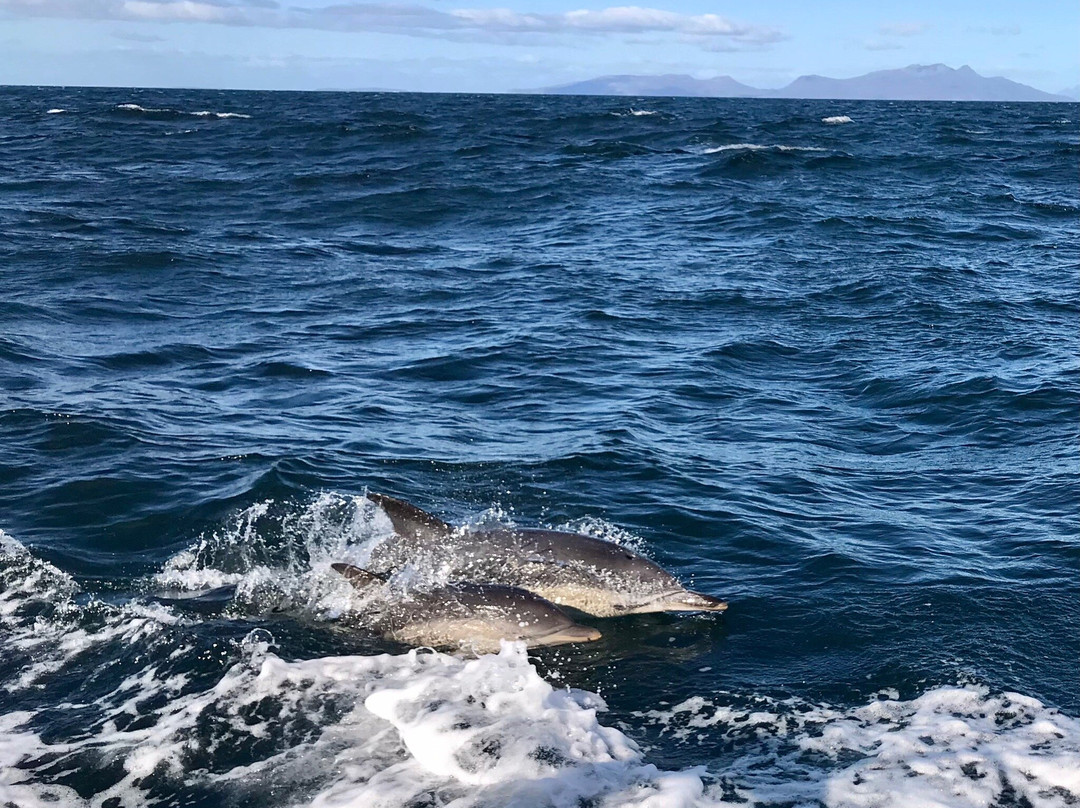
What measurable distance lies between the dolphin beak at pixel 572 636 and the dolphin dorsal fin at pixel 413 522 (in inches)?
55.2

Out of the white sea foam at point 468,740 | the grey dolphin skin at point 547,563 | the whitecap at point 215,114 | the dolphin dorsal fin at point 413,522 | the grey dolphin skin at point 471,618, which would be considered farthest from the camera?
the whitecap at point 215,114

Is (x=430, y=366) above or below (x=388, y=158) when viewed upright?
below

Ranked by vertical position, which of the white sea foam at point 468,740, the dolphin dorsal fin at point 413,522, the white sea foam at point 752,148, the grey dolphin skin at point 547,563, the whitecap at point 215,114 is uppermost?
the whitecap at point 215,114

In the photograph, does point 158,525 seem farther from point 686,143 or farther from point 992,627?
point 686,143

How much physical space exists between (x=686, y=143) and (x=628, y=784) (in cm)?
4421

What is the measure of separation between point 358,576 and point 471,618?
0.98m

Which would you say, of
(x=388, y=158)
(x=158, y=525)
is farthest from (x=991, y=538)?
(x=388, y=158)

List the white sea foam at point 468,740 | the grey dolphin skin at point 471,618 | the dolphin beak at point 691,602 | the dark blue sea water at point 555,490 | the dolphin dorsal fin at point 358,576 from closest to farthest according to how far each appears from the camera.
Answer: the white sea foam at point 468,740
the dark blue sea water at point 555,490
the grey dolphin skin at point 471,618
the dolphin dorsal fin at point 358,576
the dolphin beak at point 691,602

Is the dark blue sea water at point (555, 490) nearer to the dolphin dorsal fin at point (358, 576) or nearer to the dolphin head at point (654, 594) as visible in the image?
the dolphin head at point (654, 594)

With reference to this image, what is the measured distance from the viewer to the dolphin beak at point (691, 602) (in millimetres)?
9016

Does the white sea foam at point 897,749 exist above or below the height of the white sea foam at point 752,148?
below

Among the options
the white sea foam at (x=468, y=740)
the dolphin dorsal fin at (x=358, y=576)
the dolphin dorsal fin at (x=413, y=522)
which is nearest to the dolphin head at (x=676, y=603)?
the white sea foam at (x=468, y=740)

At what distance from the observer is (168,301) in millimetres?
20656

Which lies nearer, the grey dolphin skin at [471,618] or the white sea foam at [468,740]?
the white sea foam at [468,740]
